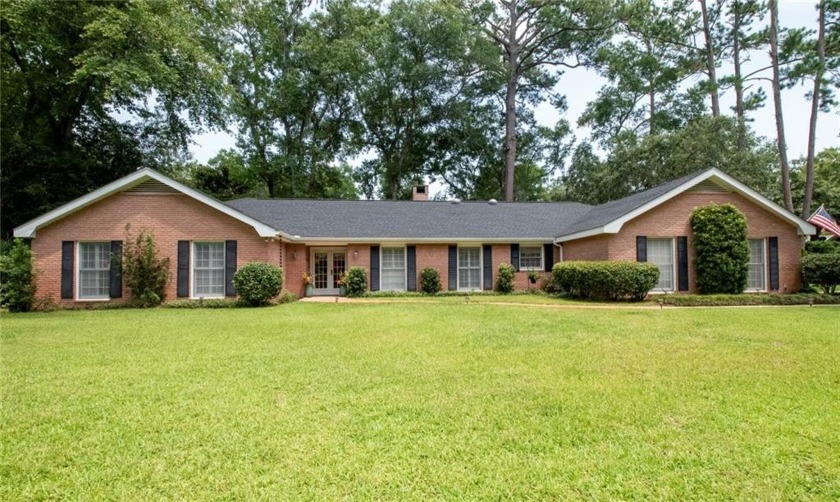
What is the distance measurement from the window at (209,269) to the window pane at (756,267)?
19274mm

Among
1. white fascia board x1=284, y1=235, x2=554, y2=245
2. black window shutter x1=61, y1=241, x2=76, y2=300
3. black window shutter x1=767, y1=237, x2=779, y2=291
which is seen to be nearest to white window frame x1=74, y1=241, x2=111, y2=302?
black window shutter x1=61, y1=241, x2=76, y2=300

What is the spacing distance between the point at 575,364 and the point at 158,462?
495 cm

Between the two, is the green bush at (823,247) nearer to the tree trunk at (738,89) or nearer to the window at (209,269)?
the tree trunk at (738,89)

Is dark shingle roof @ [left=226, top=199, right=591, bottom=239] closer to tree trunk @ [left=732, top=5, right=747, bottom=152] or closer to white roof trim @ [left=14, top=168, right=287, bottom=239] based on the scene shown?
white roof trim @ [left=14, top=168, right=287, bottom=239]

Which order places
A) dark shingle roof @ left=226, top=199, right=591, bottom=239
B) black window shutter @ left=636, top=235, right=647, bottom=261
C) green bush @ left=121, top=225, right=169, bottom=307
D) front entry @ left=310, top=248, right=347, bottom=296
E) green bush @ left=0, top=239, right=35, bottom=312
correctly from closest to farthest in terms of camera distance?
green bush @ left=0, top=239, right=35, bottom=312 < green bush @ left=121, top=225, right=169, bottom=307 < black window shutter @ left=636, top=235, right=647, bottom=261 < dark shingle roof @ left=226, top=199, right=591, bottom=239 < front entry @ left=310, top=248, right=347, bottom=296

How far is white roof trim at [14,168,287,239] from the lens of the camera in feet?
43.2

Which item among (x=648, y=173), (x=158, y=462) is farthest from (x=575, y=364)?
(x=648, y=173)

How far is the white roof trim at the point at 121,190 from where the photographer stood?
13.2 m

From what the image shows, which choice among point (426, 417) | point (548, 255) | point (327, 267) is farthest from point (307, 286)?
point (426, 417)

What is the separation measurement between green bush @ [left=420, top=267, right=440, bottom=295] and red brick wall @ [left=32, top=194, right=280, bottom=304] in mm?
6280

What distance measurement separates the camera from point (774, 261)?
15.4 meters

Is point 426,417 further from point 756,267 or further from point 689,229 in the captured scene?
point 756,267

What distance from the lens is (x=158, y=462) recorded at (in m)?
3.19

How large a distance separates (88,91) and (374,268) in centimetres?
1931
